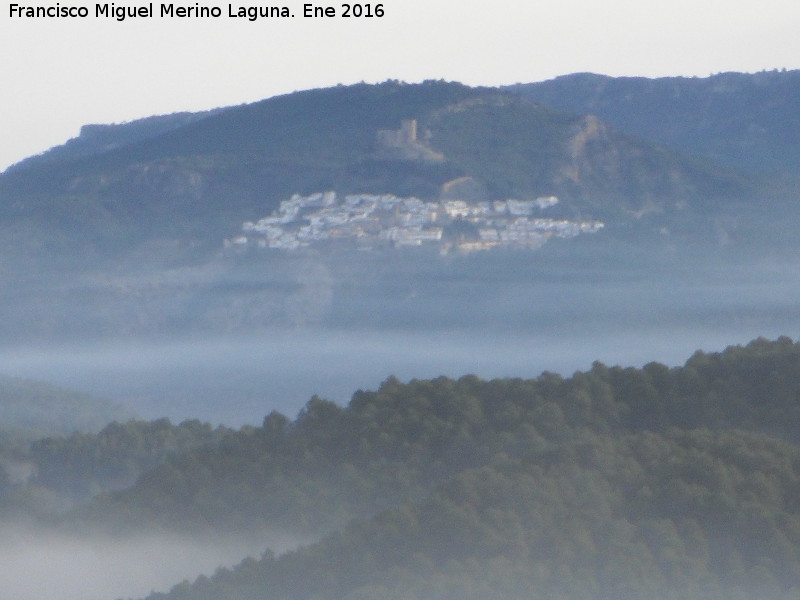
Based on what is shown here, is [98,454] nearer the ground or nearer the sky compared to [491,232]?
nearer the ground

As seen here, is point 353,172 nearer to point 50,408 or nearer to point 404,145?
point 404,145

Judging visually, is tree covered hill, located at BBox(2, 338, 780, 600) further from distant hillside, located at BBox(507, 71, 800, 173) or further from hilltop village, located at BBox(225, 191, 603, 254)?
distant hillside, located at BBox(507, 71, 800, 173)

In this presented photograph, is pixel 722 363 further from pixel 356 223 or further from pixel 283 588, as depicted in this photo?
pixel 356 223

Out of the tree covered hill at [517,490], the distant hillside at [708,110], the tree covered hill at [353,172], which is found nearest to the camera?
the tree covered hill at [517,490]

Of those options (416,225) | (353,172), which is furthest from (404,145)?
(416,225)

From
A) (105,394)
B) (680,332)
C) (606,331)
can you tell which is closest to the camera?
(105,394)

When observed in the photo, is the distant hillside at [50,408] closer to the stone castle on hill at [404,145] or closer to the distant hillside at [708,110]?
the stone castle on hill at [404,145]

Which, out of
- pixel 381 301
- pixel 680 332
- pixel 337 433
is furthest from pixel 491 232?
pixel 337 433

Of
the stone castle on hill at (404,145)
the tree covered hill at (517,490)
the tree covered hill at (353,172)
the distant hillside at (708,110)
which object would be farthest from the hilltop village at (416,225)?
the tree covered hill at (517,490)
